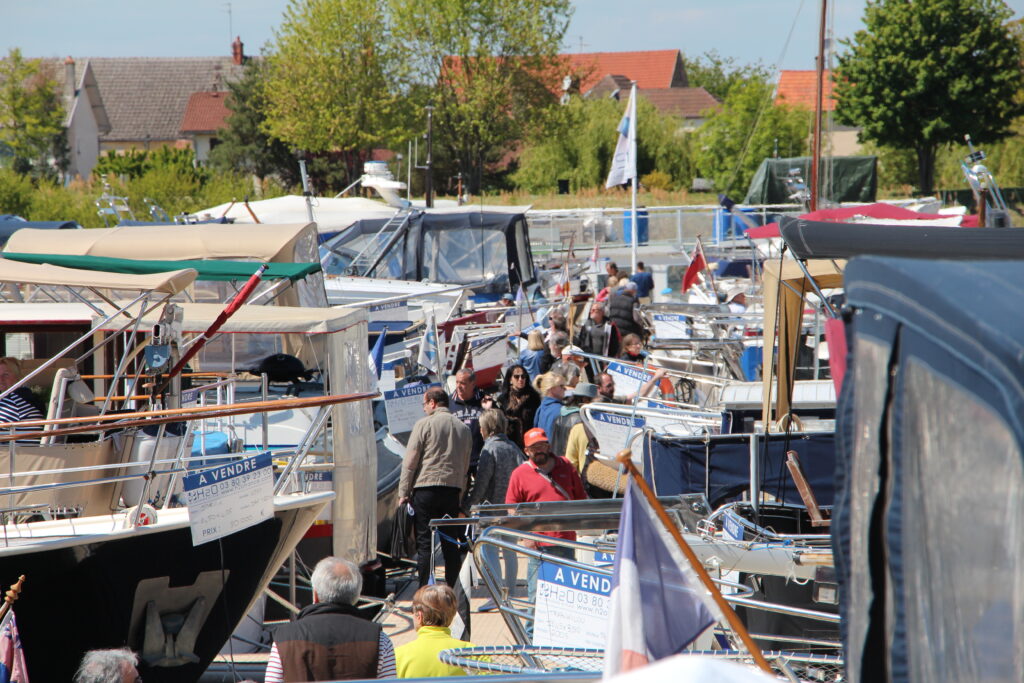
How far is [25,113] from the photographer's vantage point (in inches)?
2194

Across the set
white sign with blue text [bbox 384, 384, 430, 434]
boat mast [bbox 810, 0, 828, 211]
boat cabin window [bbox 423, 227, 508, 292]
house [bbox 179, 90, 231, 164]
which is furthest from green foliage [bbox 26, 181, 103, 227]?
house [bbox 179, 90, 231, 164]

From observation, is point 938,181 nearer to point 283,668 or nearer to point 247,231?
point 247,231

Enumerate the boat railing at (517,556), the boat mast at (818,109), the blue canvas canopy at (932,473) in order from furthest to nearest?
the boat mast at (818,109), the boat railing at (517,556), the blue canvas canopy at (932,473)

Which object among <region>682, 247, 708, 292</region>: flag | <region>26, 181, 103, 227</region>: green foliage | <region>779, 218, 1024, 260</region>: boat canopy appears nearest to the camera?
<region>779, 218, 1024, 260</region>: boat canopy

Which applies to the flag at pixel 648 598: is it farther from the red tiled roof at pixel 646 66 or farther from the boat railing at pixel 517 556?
the red tiled roof at pixel 646 66

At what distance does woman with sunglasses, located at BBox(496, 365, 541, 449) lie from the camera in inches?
436

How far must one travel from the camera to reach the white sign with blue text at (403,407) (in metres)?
10.6

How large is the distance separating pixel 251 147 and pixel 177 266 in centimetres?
5151

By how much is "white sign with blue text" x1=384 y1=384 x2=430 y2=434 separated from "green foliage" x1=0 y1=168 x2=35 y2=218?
27253 mm

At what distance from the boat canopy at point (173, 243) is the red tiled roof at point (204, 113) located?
6388cm

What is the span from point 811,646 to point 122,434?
15.6 feet

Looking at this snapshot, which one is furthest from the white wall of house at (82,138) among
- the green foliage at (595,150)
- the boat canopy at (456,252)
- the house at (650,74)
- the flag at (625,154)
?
the boat canopy at (456,252)

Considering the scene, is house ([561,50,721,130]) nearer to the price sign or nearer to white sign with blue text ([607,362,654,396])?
the price sign

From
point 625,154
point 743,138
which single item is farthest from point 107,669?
point 743,138
